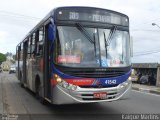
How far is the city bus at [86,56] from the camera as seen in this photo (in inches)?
392

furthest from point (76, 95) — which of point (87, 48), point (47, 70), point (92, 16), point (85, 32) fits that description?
point (92, 16)

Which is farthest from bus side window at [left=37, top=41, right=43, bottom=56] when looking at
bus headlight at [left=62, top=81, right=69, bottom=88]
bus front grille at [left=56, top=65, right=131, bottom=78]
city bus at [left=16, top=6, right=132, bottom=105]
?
bus headlight at [left=62, top=81, right=69, bottom=88]

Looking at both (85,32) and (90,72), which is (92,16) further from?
(90,72)

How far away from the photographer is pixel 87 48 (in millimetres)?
10227

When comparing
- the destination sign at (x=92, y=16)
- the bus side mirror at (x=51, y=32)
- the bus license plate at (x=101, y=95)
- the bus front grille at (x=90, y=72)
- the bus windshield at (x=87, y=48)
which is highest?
the destination sign at (x=92, y=16)

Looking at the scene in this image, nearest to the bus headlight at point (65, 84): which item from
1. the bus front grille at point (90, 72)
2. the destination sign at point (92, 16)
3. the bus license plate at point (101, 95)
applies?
the bus front grille at point (90, 72)

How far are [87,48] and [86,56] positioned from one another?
0.25 m

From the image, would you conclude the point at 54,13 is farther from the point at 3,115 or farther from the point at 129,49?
the point at 3,115

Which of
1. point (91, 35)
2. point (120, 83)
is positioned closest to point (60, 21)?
point (91, 35)

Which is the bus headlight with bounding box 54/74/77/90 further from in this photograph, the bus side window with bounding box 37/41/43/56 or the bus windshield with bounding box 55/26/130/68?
the bus side window with bounding box 37/41/43/56

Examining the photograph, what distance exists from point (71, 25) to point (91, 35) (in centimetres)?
67

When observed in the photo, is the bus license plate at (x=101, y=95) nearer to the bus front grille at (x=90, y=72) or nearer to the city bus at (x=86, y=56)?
the city bus at (x=86, y=56)

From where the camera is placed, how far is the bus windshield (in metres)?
10.1

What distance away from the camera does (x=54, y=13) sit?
1037 centimetres
